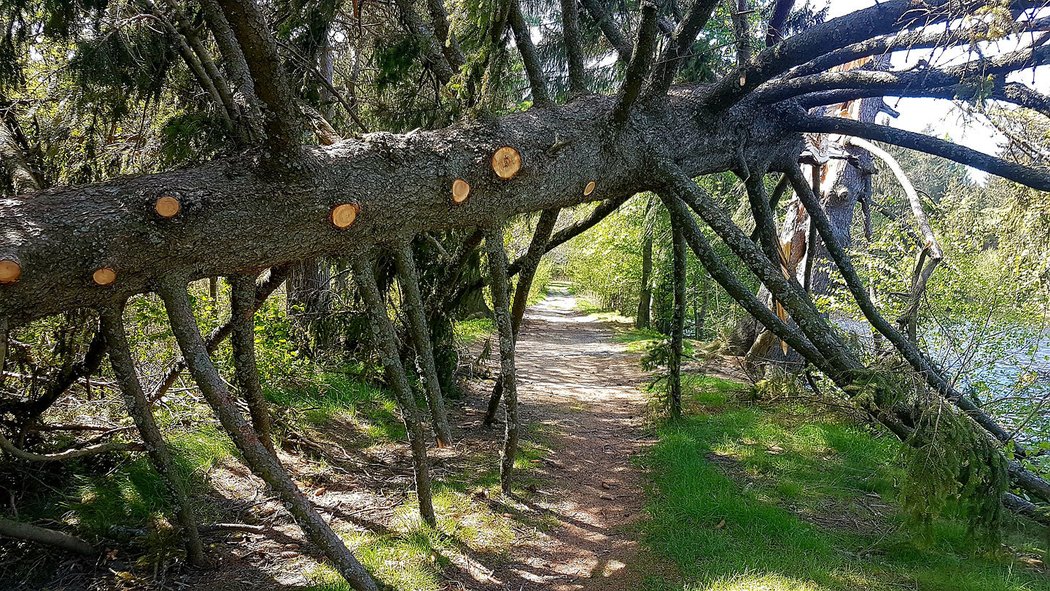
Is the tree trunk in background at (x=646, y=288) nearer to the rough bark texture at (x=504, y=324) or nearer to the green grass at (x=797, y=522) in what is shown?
the green grass at (x=797, y=522)

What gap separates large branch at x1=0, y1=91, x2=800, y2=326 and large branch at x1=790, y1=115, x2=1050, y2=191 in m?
0.94

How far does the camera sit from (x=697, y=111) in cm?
387

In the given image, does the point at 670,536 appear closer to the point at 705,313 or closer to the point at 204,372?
the point at 204,372

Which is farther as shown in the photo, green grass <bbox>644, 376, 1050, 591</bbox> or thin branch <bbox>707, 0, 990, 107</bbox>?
green grass <bbox>644, 376, 1050, 591</bbox>

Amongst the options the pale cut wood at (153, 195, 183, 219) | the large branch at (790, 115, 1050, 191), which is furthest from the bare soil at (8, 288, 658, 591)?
the large branch at (790, 115, 1050, 191)

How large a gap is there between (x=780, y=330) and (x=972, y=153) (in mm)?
1577

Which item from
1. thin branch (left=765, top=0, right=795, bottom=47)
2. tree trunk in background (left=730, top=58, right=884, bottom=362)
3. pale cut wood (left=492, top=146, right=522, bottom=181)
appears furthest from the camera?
tree trunk in background (left=730, top=58, right=884, bottom=362)

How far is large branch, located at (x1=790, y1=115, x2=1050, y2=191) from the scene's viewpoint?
123 inches

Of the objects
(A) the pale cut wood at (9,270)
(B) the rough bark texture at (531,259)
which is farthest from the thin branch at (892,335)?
(A) the pale cut wood at (9,270)

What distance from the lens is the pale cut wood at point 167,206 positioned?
2.16 meters

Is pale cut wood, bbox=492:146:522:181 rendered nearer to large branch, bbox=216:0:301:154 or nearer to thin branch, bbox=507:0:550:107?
thin branch, bbox=507:0:550:107

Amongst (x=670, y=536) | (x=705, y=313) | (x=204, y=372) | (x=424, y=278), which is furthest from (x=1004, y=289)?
(x=705, y=313)

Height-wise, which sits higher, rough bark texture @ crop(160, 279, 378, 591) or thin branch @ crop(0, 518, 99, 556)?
rough bark texture @ crop(160, 279, 378, 591)

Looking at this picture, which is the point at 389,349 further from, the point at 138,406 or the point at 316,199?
the point at 138,406
